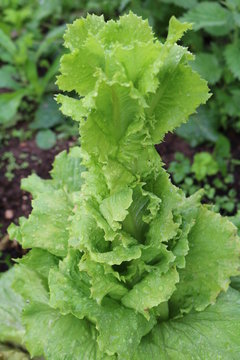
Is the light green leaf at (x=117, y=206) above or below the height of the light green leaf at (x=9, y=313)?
above

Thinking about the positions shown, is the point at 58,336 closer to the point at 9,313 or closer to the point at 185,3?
the point at 9,313

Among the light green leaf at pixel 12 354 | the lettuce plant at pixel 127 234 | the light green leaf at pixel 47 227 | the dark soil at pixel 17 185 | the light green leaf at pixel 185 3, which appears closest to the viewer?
the lettuce plant at pixel 127 234

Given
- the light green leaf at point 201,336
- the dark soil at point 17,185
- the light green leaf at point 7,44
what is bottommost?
the dark soil at point 17,185

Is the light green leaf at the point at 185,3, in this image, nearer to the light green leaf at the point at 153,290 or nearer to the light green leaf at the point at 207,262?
the light green leaf at the point at 207,262

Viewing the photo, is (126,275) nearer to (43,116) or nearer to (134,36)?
(134,36)

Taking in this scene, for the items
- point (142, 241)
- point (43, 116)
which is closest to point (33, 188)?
point (142, 241)

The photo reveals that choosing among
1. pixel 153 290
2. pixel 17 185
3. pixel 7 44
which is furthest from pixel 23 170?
pixel 153 290

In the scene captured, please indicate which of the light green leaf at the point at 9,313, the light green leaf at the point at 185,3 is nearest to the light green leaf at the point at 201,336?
the light green leaf at the point at 9,313
